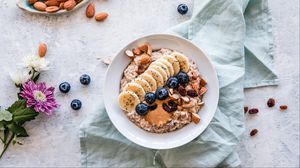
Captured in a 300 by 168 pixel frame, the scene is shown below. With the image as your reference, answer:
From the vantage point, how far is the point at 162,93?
195 centimetres

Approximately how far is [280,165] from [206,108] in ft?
1.50

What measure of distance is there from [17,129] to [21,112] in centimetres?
8

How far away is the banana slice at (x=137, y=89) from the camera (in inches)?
78.0

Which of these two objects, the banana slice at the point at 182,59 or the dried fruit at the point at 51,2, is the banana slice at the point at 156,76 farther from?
the dried fruit at the point at 51,2

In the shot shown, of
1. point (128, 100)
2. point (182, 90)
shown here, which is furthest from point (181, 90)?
point (128, 100)

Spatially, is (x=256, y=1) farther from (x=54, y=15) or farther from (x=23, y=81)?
(x=23, y=81)

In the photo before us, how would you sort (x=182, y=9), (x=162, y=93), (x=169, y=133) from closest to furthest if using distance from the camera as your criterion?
(x=162, y=93) → (x=169, y=133) → (x=182, y=9)

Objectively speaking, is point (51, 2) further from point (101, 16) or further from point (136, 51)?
point (136, 51)

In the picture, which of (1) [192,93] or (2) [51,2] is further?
(2) [51,2]

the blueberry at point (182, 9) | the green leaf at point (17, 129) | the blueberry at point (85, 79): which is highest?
the blueberry at point (182, 9)

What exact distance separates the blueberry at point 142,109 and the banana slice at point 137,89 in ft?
0.14

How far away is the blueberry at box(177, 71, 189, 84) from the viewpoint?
1983 millimetres

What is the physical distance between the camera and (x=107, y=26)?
86.9 inches

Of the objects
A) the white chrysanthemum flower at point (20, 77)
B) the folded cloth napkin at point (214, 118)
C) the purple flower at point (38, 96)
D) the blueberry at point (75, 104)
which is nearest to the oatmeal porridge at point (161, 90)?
the folded cloth napkin at point (214, 118)
